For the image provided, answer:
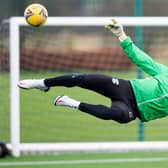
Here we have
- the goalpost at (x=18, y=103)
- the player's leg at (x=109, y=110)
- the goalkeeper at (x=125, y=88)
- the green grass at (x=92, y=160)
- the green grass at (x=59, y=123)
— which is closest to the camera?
the player's leg at (x=109, y=110)

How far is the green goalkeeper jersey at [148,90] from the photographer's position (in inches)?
355

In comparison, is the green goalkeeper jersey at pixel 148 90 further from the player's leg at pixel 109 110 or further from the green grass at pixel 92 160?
the green grass at pixel 92 160

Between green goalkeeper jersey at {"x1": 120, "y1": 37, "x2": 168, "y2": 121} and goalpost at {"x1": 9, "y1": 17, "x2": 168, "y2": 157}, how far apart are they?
196 cm

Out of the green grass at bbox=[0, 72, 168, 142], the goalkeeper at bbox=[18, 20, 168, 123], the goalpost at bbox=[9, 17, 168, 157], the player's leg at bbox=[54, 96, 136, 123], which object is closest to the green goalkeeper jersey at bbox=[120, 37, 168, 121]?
the goalkeeper at bbox=[18, 20, 168, 123]

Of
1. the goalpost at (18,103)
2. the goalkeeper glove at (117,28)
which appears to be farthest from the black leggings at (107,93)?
the goalpost at (18,103)

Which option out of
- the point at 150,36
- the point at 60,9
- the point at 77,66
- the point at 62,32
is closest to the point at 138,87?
the point at 150,36

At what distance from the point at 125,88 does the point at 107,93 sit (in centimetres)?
20

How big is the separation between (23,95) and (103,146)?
1.23 meters

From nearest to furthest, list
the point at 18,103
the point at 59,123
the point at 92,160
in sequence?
the point at 92,160 → the point at 18,103 → the point at 59,123

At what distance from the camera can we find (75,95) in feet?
38.8

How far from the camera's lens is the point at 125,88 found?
9062mm

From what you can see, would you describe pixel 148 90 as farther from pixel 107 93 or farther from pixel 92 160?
pixel 92 160

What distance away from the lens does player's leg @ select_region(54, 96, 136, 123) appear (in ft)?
28.9

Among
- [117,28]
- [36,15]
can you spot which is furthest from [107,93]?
[36,15]
